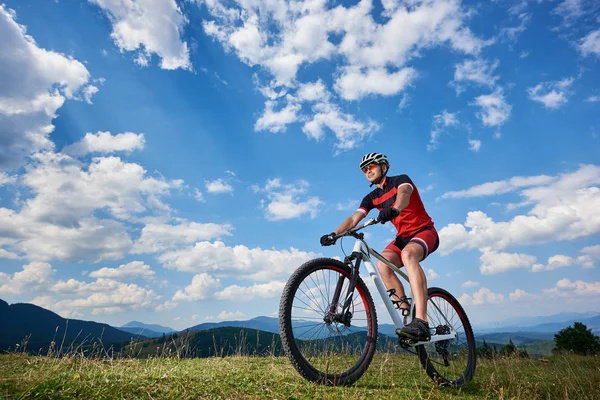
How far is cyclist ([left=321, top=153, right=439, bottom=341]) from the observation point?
529 cm

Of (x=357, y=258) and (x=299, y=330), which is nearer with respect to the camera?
(x=299, y=330)

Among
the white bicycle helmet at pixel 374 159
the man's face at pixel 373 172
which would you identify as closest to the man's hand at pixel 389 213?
the man's face at pixel 373 172

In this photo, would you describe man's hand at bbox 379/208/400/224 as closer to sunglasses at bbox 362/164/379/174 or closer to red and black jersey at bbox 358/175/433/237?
red and black jersey at bbox 358/175/433/237

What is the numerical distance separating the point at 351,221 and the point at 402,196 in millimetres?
869

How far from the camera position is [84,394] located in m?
3.18

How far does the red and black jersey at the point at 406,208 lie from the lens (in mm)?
5668

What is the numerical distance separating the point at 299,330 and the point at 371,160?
2.80 m

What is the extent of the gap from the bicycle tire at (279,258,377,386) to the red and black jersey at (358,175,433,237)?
4.34ft

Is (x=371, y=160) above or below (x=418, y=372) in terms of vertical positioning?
above

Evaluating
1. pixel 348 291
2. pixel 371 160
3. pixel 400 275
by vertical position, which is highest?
pixel 371 160

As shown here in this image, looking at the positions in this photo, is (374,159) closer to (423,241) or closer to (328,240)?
(423,241)

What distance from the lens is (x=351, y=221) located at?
5781 mm

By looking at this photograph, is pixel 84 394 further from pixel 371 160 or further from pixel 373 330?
pixel 371 160

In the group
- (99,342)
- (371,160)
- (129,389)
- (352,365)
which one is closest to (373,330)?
(352,365)
